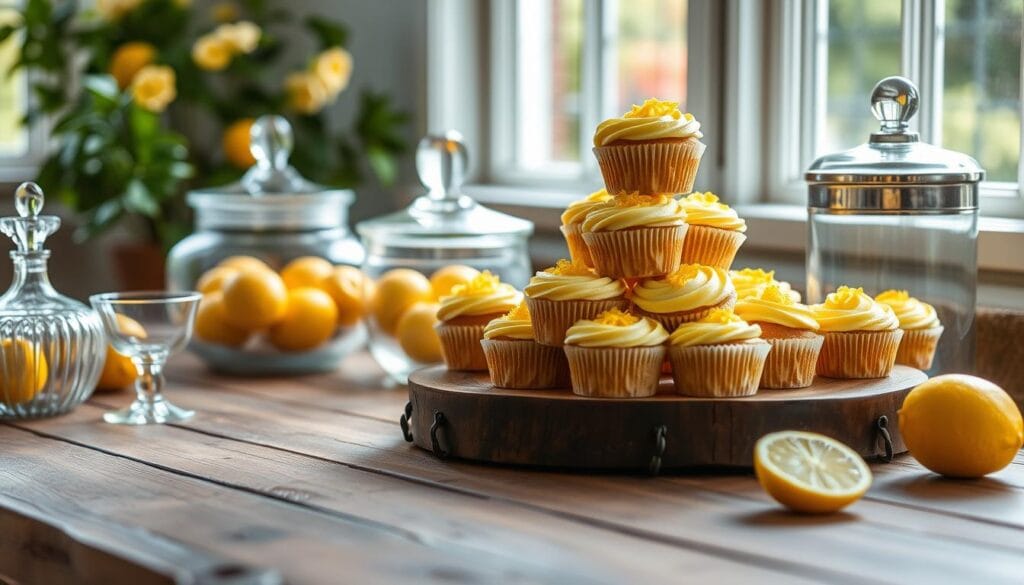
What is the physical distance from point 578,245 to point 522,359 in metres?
0.13

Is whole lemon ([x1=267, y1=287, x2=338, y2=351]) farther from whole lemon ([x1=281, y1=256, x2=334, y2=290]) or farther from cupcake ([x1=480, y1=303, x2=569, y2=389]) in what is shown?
cupcake ([x1=480, y1=303, x2=569, y2=389])

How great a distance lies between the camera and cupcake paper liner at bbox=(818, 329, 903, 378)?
51.9 inches

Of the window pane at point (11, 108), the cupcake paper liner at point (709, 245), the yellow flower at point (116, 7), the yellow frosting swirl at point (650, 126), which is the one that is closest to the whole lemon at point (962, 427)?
the cupcake paper liner at point (709, 245)

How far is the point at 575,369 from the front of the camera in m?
1.25

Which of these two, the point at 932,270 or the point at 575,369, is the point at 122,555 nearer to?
the point at 575,369

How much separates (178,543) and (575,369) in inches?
16.0

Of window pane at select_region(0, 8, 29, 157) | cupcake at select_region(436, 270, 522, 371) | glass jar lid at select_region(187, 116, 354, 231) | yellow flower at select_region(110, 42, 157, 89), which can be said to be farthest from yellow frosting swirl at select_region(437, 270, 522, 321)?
window pane at select_region(0, 8, 29, 157)

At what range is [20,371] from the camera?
1.54 metres

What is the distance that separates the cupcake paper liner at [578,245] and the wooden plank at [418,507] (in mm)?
282

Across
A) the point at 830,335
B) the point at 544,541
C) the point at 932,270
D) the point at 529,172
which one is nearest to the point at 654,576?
the point at 544,541

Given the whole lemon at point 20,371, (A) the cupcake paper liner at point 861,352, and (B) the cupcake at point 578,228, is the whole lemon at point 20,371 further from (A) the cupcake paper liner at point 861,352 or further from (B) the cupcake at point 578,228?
(A) the cupcake paper liner at point 861,352

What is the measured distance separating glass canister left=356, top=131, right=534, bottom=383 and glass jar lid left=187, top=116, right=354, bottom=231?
19 cm

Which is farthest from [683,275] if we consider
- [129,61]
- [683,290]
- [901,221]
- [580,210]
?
[129,61]

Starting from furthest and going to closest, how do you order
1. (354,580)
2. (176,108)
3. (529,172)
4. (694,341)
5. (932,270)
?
1. (176,108)
2. (529,172)
3. (932,270)
4. (694,341)
5. (354,580)
